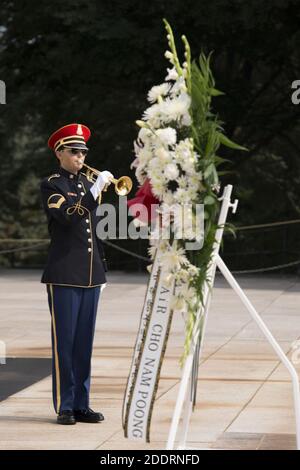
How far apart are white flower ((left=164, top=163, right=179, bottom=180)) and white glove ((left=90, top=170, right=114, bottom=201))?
4.42 ft

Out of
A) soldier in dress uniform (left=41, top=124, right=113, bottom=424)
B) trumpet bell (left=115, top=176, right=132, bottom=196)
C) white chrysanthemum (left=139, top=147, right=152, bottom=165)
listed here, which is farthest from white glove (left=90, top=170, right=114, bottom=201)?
white chrysanthemum (left=139, top=147, right=152, bottom=165)

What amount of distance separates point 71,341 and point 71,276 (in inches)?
18.0

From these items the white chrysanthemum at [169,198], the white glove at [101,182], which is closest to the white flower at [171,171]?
the white chrysanthemum at [169,198]

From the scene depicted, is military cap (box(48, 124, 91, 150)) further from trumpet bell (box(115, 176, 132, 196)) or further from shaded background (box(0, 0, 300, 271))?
shaded background (box(0, 0, 300, 271))

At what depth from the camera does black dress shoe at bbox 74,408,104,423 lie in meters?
8.15

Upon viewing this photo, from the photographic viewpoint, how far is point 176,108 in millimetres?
6129

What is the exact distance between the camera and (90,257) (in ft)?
26.9

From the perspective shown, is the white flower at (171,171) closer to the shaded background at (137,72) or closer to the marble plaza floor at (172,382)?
the marble plaza floor at (172,382)

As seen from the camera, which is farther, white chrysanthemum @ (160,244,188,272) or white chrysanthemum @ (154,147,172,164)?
white chrysanthemum @ (160,244,188,272)

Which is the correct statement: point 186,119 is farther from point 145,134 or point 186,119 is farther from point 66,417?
point 66,417

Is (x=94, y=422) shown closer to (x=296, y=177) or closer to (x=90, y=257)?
(x=90, y=257)

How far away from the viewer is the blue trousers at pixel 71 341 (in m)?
8.11

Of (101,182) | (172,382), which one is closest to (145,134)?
(101,182)

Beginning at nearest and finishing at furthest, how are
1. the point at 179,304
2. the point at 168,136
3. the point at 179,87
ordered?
1. the point at 168,136
2. the point at 179,87
3. the point at 179,304
